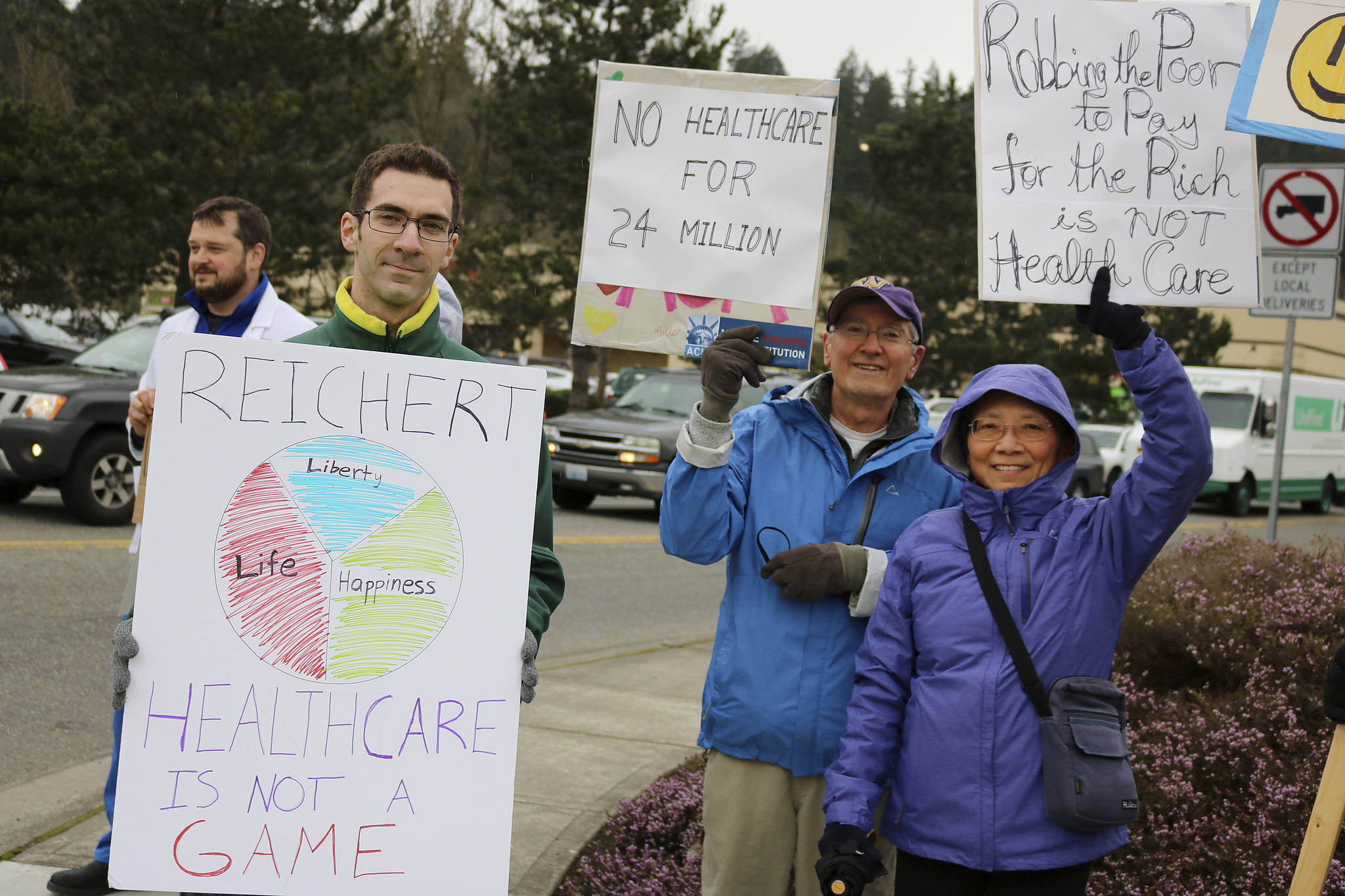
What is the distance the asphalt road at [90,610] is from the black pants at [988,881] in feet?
12.6

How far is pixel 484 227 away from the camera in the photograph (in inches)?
1166

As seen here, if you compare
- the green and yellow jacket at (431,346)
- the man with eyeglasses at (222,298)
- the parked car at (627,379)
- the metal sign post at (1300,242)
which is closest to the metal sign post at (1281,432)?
the metal sign post at (1300,242)

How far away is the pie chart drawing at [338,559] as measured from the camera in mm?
2297

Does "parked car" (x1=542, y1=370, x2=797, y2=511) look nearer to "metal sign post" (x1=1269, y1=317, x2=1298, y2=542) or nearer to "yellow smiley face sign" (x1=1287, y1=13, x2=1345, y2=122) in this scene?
"metal sign post" (x1=1269, y1=317, x2=1298, y2=542)

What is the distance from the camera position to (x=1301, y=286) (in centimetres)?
829

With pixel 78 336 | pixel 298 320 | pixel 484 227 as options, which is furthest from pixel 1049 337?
pixel 298 320

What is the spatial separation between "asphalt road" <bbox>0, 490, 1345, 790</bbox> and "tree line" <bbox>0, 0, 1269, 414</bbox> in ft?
15.8

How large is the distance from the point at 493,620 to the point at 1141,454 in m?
1.38

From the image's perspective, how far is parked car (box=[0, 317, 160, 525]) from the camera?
9.77 metres

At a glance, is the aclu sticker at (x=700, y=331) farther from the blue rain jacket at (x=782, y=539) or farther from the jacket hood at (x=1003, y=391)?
the jacket hood at (x=1003, y=391)

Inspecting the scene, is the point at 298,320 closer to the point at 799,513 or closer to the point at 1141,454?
the point at 799,513

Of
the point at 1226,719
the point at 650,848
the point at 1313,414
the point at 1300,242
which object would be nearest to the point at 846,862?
the point at 650,848

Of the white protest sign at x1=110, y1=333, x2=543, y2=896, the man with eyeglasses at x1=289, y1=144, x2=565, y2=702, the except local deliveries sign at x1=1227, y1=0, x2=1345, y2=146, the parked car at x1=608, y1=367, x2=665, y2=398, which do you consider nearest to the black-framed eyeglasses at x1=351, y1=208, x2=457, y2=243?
the man with eyeglasses at x1=289, y1=144, x2=565, y2=702

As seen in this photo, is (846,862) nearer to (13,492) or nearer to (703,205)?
(703,205)
